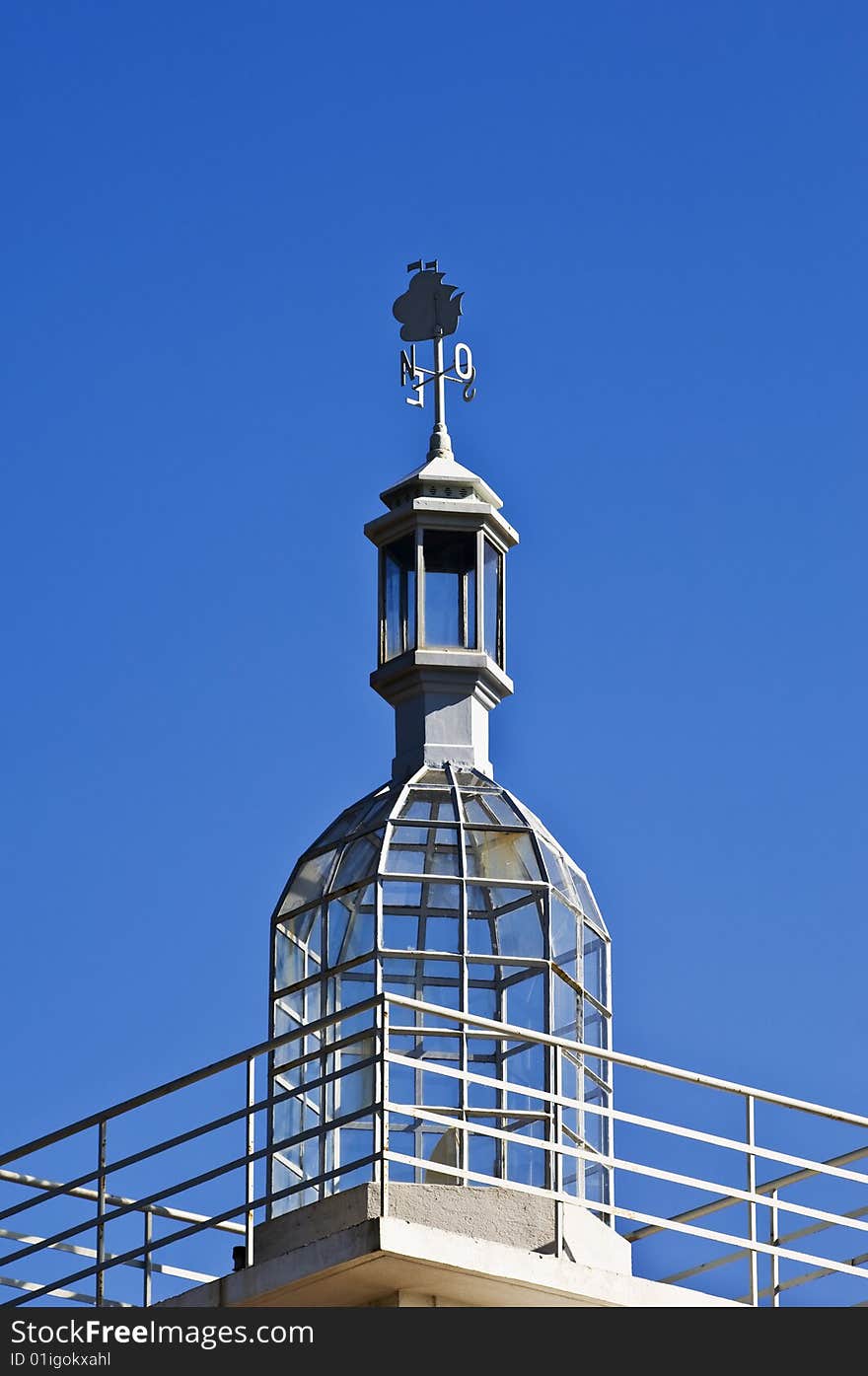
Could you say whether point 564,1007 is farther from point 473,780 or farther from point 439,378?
point 439,378

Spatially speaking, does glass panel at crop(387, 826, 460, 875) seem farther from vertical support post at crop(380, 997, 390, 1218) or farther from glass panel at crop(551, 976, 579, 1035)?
vertical support post at crop(380, 997, 390, 1218)

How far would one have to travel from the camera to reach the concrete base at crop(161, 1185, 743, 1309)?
778 inches

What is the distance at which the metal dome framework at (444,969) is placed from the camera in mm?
23672

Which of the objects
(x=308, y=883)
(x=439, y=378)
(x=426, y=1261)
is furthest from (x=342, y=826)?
(x=426, y=1261)

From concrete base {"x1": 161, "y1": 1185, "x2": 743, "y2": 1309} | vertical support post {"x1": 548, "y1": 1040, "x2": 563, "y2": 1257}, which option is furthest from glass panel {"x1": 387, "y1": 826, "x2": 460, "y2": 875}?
vertical support post {"x1": 548, "y1": 1040, "x2": 563, "y2": 1257}

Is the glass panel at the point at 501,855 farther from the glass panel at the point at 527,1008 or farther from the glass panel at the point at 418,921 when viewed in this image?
the glass panel at the point at 527,1008

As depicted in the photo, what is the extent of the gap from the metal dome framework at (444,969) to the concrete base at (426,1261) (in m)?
1.44

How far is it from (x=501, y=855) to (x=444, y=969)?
0.96 metres

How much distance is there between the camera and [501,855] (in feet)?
80.5

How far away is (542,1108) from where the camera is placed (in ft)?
77.2

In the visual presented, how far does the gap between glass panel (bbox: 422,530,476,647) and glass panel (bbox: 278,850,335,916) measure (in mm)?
1980

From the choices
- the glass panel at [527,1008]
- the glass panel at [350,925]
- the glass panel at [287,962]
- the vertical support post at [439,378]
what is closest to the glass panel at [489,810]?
the glass panel at [350,925]
